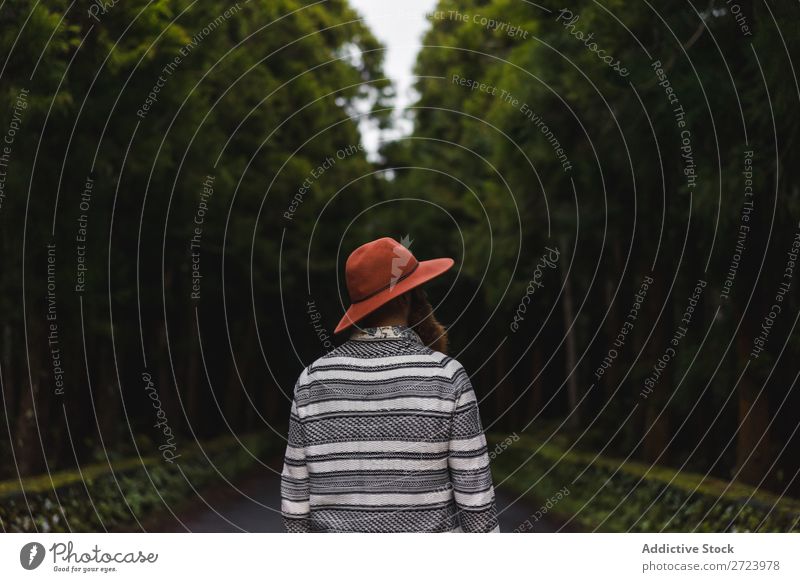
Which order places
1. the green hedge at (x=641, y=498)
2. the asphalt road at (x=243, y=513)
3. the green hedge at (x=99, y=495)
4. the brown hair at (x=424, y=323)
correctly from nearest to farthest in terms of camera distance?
the brown hair at (x=424, y=323), the green hedge at (x=641, y=498), the green hedge at (x=99, y=495), the asphalt road at (x=243, y=513)

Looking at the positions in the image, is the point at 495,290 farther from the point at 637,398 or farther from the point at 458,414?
the point at 458,414

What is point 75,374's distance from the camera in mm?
20641

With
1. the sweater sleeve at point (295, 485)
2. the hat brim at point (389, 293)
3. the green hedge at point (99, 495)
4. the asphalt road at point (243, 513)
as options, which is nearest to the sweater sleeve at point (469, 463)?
the hat brim at point (389, 293)

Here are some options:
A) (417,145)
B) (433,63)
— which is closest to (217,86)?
(433,63)

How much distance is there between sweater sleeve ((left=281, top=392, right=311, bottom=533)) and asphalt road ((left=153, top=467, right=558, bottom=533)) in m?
10.7

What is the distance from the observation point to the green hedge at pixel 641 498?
36.9 feet

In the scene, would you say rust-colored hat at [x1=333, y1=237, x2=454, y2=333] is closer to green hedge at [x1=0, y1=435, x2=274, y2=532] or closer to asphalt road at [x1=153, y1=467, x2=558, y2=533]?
green hedge at [x1=0, y1=435, x2=274, y2=532]

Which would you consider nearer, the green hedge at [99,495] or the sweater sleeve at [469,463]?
the sweater sleeve at [469,463]

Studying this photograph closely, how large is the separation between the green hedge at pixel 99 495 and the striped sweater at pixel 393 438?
6.72m

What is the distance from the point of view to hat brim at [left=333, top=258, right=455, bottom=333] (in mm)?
4418

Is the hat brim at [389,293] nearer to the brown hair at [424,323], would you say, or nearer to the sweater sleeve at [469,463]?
the brown hair at [424,323]

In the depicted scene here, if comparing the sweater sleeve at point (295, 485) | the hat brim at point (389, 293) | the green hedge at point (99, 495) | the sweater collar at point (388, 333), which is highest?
the hat brim at point (389, 293)

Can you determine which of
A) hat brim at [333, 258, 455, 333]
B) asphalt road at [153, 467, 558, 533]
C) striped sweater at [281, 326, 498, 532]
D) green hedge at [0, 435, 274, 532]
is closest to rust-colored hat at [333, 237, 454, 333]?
hat brim at [333, 258, 455, 333]

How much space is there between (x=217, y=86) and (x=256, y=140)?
12.2 ft
